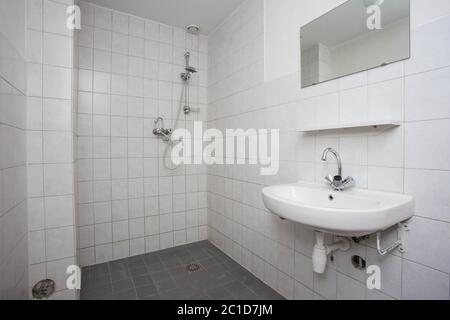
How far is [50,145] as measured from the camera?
1354 mm

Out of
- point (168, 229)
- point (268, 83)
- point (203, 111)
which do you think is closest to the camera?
point (268, 83)

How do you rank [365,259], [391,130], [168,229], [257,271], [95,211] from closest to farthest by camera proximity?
[391,130] < [365,259] < [257,271] < [95,211] < [168,229]

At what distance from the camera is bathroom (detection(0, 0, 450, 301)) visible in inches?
37.6

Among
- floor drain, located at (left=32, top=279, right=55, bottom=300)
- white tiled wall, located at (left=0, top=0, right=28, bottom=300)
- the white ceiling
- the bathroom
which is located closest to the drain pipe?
the bathroom

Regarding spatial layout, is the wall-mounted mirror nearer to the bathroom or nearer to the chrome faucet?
the bathroom

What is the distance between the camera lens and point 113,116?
2090mm

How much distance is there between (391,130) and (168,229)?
Answer: 2.12 m

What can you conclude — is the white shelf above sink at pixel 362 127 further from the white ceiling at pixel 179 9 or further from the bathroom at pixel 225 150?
the white ceiling at pixel 179 9

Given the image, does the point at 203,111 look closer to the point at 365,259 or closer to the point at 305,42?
the point at 305,42

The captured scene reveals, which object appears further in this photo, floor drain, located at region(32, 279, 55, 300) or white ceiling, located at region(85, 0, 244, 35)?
white ceiling, located at region(85, 0, 244, 35)

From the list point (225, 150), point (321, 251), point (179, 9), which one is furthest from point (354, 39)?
point (179, 9)

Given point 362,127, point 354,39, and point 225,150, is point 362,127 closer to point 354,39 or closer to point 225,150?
point 354,39

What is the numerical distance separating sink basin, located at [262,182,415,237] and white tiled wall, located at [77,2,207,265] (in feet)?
4.81

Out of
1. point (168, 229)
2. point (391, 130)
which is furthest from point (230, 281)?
point (391, 130)
